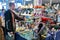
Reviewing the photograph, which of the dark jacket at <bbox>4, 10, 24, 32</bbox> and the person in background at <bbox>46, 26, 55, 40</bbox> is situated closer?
the person in background at <bbox>46, 26, 55, 40</bbox>

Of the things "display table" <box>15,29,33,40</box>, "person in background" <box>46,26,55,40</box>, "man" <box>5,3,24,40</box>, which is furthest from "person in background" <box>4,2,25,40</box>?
"person in background" <box>46,26,55,40</box>

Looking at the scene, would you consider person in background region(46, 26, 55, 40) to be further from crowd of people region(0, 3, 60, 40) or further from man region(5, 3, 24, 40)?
man region(5, 3, 24, 40)

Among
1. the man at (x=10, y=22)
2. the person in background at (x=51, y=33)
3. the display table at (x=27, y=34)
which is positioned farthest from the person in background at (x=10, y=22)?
the person in background at (x=51, y=33)

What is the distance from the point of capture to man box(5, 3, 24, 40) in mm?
2533

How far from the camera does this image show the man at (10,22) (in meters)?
2.53

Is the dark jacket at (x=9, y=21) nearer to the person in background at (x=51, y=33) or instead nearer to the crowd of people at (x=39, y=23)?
the crowd of people at (x=39, y=23)

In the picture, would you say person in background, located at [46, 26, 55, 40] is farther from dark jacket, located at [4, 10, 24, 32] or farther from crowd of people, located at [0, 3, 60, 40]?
dark jacket, located at [4, 10, 24, 32]

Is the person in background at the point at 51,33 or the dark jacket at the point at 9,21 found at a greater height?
the dark jacket at the point at 9,21

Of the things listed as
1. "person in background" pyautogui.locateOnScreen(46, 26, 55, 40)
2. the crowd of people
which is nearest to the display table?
the crowd of people

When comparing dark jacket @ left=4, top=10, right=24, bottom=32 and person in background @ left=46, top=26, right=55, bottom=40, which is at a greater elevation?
dark jacket @ left=4, top=10, right=24, bottom=32

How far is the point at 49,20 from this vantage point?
8.18 ft

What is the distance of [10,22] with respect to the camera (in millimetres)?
2541

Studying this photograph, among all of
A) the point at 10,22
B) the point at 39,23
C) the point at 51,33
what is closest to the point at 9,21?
the point at 10,22

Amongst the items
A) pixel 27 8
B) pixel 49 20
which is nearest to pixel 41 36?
pixel 49 20
